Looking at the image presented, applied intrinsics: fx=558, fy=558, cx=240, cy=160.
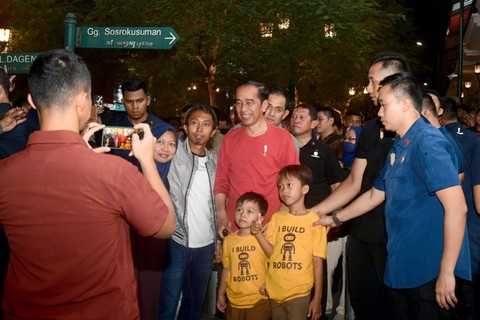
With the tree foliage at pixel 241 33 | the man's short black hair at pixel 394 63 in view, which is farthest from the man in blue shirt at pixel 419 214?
the tree foliage at pixel 241 33

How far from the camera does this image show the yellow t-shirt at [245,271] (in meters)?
5.45

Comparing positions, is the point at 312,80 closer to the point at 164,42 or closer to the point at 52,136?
the point at 164,42

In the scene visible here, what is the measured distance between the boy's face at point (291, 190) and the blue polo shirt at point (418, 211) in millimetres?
1382

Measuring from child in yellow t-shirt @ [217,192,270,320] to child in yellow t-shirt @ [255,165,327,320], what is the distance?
0.53 ft

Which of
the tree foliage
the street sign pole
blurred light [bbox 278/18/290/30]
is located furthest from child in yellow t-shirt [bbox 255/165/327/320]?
blurred light [bbox 278/18/290/30]

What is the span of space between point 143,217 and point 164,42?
20.1 ft

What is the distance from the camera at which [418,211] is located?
388cm

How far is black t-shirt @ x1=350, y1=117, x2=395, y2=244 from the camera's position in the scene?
16.6ft

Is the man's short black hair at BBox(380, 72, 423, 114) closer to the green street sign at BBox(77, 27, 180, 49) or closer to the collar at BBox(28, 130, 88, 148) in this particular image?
the collar at BBox(28, 130, 88, 148)

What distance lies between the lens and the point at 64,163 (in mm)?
2527

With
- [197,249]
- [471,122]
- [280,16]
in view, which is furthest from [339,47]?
[197,249]

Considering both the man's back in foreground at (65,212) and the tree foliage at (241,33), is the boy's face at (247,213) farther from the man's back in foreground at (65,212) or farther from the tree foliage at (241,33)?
the tree foliage at (241,33)

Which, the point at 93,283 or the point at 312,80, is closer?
the point at 93,283

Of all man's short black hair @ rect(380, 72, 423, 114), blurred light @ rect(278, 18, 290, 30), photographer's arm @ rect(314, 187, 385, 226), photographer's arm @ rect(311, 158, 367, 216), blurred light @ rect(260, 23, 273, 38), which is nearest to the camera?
man's short black hair @ rect(380, 72, 423, 114)
